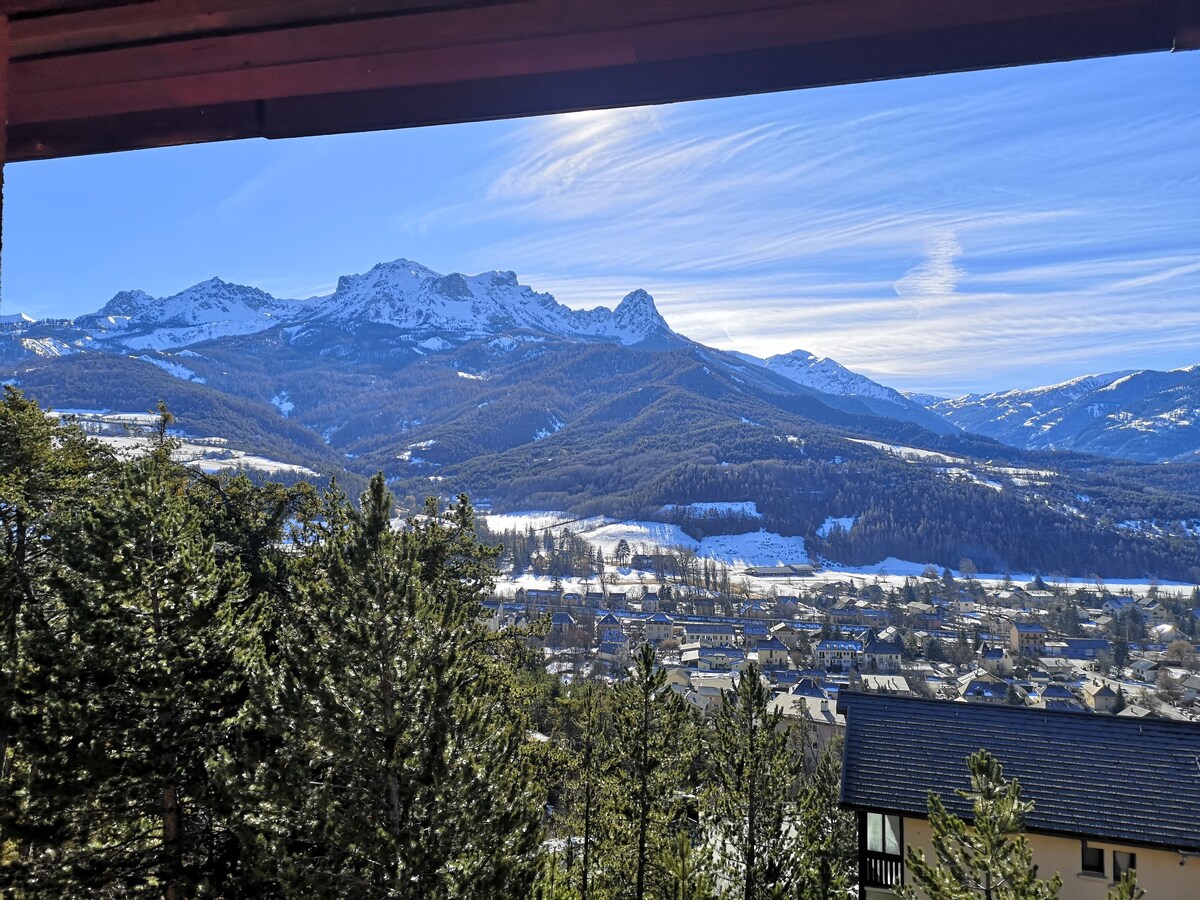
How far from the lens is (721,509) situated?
156 m

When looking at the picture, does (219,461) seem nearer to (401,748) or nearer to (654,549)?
(654,549)

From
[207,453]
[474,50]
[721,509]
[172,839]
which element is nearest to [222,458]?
[207,453]

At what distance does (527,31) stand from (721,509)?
15740cm

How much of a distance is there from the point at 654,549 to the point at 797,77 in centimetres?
13194

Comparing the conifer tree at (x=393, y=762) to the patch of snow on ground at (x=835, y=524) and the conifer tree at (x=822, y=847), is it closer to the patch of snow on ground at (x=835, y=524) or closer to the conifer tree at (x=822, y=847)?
the conifer tree at (x=822, y=847)

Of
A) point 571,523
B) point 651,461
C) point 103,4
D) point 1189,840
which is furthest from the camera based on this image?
point 651,461

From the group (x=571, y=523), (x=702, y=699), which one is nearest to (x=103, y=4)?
(x=702, y=699)

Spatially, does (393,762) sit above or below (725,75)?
below

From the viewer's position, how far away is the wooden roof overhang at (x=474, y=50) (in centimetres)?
105

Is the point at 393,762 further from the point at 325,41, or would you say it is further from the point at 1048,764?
the point at 1048,764

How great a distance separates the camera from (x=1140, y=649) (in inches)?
3061

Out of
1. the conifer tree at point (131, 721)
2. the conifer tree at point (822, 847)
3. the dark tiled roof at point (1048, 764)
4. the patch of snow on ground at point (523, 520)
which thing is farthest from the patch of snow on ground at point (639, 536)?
the conifer tree at point (131, 721)

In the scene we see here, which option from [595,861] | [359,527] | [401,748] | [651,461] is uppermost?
[651,461]

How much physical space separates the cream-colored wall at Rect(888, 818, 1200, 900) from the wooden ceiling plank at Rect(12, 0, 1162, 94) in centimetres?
1236
